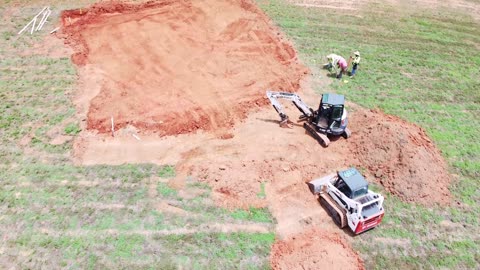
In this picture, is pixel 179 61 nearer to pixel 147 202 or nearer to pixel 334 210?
pixel 147 202

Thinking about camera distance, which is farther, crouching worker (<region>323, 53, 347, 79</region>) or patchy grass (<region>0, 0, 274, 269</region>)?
crouching worker (<region>323, 53, 347, 79</region>)

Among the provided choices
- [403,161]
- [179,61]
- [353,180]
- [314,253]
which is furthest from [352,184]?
[179,61]

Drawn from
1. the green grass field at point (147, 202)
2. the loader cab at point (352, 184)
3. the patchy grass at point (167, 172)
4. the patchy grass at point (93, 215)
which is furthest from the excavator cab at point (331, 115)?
the patchy grass at point (167, 172)

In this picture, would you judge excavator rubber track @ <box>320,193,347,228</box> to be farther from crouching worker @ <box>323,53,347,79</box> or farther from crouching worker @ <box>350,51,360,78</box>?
crouching worker @ <box>350,51,360,78</box>

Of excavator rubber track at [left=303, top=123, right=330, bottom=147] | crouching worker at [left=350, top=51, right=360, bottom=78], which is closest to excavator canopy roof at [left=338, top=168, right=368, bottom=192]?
excavator rubber track at [left=303, top=123, right=330, bottom=147]

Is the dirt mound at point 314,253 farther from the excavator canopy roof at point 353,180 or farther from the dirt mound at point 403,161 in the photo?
the dirt mound at point 403,161

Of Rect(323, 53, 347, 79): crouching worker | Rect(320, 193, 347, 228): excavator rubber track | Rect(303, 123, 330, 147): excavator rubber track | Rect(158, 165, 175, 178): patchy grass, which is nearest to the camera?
Rect(320, 193, 347, 228): excavator rubber track

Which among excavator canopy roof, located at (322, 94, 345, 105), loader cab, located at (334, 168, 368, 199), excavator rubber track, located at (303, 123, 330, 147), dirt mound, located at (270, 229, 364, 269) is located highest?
excavator canopy roof, located at (322, 94, 345, 105)
